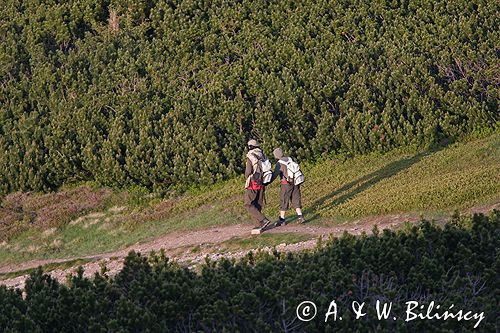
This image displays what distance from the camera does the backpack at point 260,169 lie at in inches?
901

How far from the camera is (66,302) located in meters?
12.8

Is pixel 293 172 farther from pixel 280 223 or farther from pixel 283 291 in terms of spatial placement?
pixel 283 291

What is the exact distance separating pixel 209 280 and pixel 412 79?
20758 mm

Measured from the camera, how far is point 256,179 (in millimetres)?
22984

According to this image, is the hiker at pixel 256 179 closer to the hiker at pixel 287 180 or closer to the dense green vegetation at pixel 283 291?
the hiker at pixel 287 180

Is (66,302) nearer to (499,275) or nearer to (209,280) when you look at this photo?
(209,280)

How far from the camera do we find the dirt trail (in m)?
21.9

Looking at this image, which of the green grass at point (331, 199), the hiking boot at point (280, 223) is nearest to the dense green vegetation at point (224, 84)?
the green grass at point (331, 199)

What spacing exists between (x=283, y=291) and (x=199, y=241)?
11492mm

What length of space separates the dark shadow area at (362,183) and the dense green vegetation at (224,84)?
1.14 meters

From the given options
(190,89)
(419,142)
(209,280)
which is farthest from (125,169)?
(209,280)

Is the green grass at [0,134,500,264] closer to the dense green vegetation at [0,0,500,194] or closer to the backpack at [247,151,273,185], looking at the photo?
the dense green vegetation at [0,0,500,194]

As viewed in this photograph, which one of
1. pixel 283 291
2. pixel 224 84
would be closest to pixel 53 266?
pixel 224 84

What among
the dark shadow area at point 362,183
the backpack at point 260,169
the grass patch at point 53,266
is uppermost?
the backpack at point 260,169
